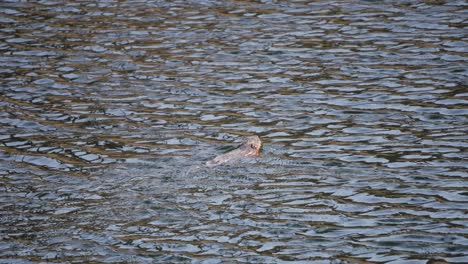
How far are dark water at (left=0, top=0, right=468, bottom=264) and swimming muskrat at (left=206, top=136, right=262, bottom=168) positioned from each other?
12 cm

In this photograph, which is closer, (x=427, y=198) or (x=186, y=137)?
(x=427, y=198)

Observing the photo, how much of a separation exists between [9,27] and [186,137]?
777 cm

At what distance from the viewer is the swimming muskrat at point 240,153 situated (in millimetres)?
10914

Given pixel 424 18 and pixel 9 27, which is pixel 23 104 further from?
pixel 424 18

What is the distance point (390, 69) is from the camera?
14.5 metres

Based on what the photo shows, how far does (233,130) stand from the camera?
1239cm

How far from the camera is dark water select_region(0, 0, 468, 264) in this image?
8.84 meters

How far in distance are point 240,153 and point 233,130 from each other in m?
1.38

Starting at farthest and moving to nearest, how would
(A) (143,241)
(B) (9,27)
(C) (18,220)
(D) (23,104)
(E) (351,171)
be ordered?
(B) (9,27), (D) (23,104), (E) (351,171), (C) (18,220), (A) (143,241)

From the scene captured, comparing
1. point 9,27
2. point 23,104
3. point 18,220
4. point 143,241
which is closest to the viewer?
point 143,241

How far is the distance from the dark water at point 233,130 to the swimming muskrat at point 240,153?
0.38 ft

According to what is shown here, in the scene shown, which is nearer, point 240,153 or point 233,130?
→ point 240,153

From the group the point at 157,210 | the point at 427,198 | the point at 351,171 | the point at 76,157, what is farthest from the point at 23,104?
the point at 427,198

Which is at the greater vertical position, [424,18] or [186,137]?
[424,18]
